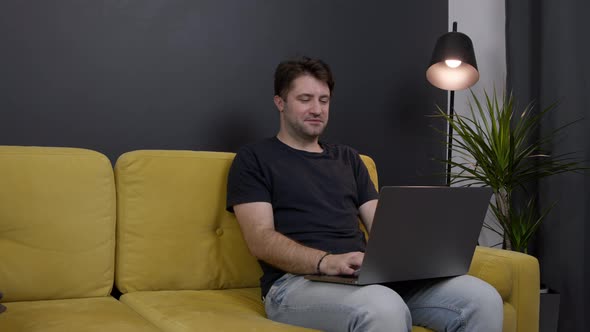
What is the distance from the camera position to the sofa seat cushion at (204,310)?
5.41ft

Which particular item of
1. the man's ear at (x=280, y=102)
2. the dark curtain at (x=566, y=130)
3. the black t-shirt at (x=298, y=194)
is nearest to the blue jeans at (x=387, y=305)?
the black t-shirt at (x=298, y=194)

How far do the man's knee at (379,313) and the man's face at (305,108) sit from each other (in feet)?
2.44

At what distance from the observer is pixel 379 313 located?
1572 mm

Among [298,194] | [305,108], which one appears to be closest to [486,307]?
[298,194]

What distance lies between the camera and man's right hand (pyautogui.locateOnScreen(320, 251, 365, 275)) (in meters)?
1.72

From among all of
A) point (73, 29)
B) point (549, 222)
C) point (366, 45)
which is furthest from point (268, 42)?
point (549, 222)

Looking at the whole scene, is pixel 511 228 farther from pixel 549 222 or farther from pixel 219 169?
pixel 219 169

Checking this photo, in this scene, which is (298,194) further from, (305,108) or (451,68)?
(451,68)

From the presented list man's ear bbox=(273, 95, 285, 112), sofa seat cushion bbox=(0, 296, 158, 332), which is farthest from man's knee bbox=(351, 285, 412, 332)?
man's ear bbox=(273, 95, 285, 112)

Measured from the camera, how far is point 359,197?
234cm

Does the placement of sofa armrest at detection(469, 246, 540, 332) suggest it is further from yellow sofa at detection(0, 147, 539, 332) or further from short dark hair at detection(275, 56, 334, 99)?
short dark hair at detection(275, 56, 334, 99)

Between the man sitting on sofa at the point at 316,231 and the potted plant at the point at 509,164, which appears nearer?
the man sitting on sofa at the point at 316,231

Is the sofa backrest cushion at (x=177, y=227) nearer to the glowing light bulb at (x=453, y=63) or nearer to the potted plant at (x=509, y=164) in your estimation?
the potted plant at (x=509, y=164)

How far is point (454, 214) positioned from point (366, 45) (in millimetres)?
1587
